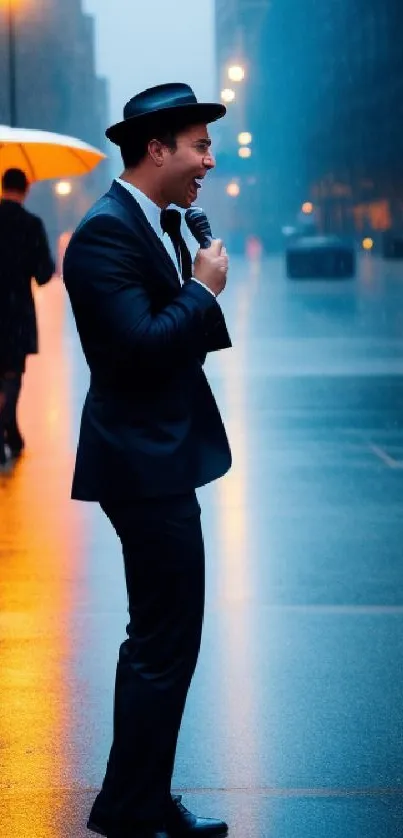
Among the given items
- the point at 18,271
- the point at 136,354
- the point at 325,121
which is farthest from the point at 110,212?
the point at 325,121

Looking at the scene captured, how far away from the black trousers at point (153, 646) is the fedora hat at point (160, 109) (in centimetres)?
87

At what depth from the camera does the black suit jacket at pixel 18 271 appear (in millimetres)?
11344

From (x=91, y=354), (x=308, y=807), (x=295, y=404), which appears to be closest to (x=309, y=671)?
(x=308, y=807)

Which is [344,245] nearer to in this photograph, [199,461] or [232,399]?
[232,399]

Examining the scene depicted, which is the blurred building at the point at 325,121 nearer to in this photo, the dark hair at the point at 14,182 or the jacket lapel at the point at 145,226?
the dark hair at the point at 14,182

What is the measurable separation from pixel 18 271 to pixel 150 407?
758 centimetres

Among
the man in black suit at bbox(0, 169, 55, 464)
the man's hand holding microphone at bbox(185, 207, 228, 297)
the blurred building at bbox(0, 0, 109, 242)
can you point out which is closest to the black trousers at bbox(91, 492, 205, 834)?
the man's hand holding microphone at bbox(185, 207, 228, 297)

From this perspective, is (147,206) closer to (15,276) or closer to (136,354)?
(136,354)

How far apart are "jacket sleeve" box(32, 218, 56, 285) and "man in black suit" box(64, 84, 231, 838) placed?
7.38 metres

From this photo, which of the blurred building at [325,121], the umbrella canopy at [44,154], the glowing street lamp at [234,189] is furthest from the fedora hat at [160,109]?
the glowing street lamp at [234,189]

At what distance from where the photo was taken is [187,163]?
392cm

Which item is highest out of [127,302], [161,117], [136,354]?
[161,117]

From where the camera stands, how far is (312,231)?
71.1 m

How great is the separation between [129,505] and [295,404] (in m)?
10.8
